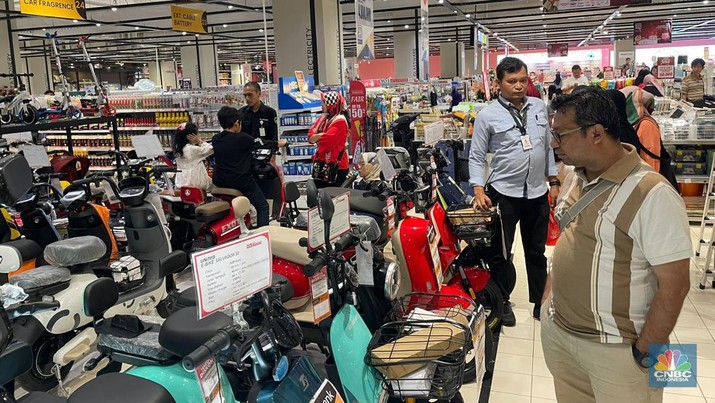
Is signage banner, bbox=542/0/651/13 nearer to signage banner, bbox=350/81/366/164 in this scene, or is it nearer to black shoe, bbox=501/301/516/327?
signage banner, bbox=350/81/366/164

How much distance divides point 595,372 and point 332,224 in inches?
41.6

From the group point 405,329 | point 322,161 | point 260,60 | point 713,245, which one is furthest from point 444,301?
point 260,60

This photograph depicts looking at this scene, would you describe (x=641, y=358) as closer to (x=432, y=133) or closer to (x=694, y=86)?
(x=432, y=133)

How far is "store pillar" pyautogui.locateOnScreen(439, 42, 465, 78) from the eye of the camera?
85.2 feet

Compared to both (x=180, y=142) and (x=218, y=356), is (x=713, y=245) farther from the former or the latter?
(x=180, y=142)

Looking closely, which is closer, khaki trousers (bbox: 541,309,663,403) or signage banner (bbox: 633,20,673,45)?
khaki trousers (bbox: 541,309,663,403)

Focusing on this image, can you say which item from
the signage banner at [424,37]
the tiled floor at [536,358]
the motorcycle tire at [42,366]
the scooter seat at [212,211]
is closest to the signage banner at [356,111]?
the signage banner at [424,37]

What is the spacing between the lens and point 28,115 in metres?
6.12

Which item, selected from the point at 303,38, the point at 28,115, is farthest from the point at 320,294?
the point at 303,38

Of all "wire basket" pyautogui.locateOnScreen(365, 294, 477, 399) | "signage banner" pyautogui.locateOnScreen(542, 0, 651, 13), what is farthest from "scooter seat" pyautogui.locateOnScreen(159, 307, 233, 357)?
"signage banner" pyautogui.locateOnScreen(542, 0, 651, 13)

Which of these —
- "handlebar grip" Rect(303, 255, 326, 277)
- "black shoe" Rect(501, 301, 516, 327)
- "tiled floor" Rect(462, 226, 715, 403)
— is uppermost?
"handlebar grip" Rect(303, 255, 326, 277)

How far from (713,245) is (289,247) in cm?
353

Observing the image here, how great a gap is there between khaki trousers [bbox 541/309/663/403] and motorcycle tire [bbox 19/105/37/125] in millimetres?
6047

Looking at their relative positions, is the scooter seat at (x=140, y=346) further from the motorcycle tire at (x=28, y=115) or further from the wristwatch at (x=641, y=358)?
the motorcycle tire at (x=28, y=115)
